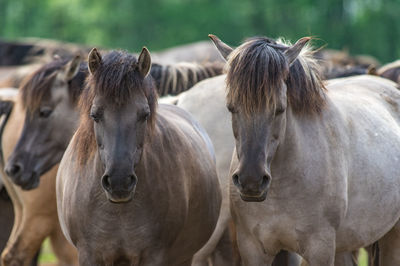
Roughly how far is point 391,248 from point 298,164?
1.56 metres

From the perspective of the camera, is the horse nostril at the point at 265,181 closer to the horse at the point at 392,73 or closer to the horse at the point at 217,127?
the horse at the point at 217,127

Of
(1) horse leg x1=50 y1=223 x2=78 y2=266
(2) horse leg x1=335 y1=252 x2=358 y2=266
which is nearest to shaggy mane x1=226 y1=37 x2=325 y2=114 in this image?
(2) horse leg x1=335 y1=252 x2=358 y2=266

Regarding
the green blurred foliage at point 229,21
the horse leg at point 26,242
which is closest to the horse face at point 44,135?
the horse leg at point 26,242

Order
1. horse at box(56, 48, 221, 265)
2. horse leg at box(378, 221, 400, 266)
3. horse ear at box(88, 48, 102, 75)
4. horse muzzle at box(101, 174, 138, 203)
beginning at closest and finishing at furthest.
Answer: horse muzzle at box(101, 174, 138, 203)
horse at box(56, 48, 221, 265)
horse ear at box(88, 48, 102, 75)
horse leg at box(378, 221, 400, 266)

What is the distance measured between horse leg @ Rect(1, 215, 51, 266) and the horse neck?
5.77ft

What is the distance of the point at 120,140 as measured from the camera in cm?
492

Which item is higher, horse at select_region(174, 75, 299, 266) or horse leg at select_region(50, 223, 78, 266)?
horse at select_region(174, 75, 299, 266)

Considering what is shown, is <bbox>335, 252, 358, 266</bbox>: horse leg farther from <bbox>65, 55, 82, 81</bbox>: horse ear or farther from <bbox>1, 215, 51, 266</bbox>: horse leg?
<bbox>65, 55, 82, 81</bbox>: horse ear

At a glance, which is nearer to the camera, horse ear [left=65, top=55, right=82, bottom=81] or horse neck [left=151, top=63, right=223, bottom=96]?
horse ear [left=65, top=55, right=82, bottom=81]

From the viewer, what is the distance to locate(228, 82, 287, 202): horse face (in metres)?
4.84

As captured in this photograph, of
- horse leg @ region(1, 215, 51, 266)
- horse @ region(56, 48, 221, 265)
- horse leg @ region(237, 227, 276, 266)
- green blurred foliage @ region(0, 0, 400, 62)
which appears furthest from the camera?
green blurred foliage @ region(0, 0, 400, 62)

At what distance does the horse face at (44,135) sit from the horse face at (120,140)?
2161 millimetres

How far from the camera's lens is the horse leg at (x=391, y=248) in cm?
636

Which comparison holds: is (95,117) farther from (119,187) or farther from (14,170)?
(14,170)
